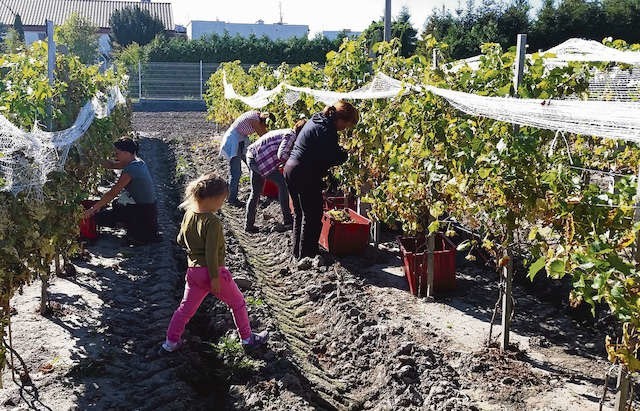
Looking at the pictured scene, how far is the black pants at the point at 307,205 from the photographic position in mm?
6629

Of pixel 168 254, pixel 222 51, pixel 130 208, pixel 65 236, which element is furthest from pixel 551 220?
pixel 222 51

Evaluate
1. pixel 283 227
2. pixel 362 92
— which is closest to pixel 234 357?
pixel 362 92

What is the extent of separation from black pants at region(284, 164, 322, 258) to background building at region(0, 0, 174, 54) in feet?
155

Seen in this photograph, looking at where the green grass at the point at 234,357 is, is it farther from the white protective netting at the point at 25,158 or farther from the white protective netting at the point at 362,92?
the white protective netting at the point at 362,92

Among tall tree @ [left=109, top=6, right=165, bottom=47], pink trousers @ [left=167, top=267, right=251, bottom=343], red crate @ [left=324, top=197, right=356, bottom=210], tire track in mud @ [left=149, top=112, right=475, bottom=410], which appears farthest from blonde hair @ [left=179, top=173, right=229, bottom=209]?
tall tree @ [left=109, top=6, right=165, bottom=47]

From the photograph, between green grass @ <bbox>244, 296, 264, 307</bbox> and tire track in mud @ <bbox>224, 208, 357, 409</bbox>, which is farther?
green grass @ <bbox>244, 296, 264, 307</bbox>

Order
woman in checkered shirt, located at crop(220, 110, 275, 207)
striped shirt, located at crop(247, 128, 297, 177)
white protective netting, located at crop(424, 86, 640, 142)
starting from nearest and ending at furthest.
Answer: white protective netting, located at crop(424, 86, 640, 142), striped shirt, located at crop(247, 128, 297, 177), woman in checkered shirt, located at crop(220, 110, 275, 207)

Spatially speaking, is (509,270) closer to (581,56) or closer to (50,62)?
(581,56)

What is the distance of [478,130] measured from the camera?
456 centimetres

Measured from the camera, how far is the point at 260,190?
8.29 metres

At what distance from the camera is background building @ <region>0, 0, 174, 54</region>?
5247cm

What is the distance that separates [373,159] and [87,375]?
3.46 metres

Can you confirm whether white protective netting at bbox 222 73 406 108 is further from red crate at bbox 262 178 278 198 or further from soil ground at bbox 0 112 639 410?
soil ground at bbox 0 112 639 410

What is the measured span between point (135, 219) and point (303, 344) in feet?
9.59
